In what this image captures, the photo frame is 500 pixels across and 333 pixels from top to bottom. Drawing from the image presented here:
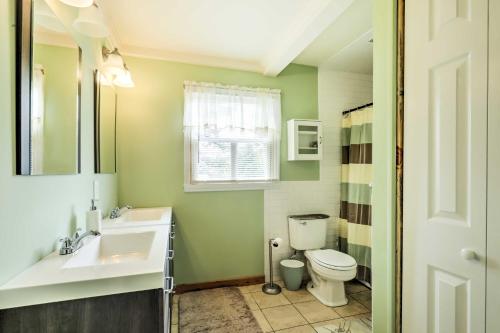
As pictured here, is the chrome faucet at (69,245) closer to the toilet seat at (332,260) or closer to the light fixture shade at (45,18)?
the light fixture shade at (45,18)

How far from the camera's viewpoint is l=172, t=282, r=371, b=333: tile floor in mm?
2004

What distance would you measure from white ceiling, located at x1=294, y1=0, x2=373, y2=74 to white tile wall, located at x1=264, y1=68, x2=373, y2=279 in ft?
0.57

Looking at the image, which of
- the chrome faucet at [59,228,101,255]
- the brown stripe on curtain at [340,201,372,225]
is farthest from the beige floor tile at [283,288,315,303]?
the chrome faucet at [59,228,101,255]

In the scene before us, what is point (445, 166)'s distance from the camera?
975 millimetres

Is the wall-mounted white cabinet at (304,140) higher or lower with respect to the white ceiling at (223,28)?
lower

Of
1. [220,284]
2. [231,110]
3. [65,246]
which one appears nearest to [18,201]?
[65,246]

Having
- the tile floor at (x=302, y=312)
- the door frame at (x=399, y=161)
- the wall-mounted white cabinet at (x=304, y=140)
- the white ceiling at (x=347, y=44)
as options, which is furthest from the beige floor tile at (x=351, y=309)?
the white ceiling at (x=347, y=44)

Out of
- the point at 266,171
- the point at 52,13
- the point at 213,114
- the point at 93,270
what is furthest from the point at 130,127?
the point at 93,270

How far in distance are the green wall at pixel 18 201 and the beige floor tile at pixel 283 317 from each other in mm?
1672

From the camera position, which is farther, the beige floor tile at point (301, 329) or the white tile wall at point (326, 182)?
the white tile wall at point (326, 182)

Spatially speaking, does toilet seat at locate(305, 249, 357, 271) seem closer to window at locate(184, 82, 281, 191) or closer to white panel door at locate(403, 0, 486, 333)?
window at locate(184, 82, 281, 191)

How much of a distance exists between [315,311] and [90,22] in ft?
8.82

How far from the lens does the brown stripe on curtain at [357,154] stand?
2.60 m

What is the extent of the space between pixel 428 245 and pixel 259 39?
2.10 meters
